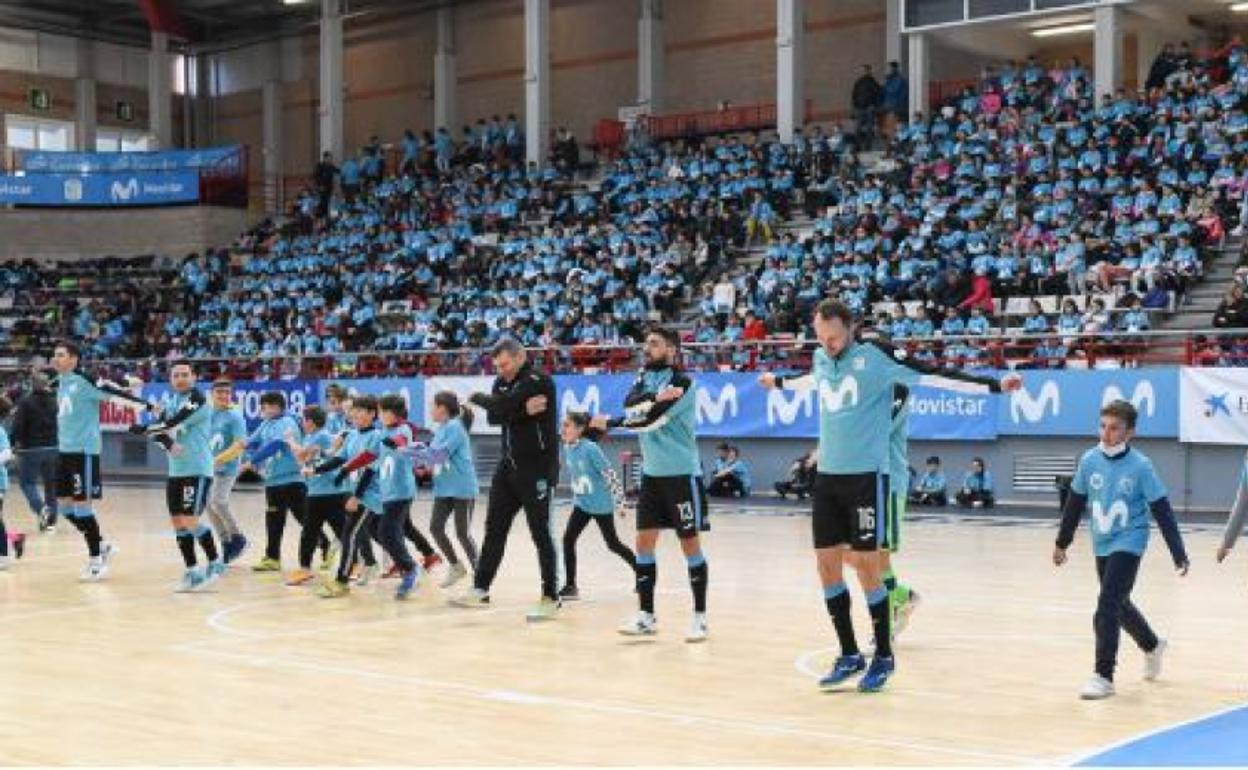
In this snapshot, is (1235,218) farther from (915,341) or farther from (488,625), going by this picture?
(488,625)

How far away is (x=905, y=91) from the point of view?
36.4 metres

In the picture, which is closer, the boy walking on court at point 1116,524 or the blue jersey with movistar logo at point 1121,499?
the boy walking on court at point 1116,524

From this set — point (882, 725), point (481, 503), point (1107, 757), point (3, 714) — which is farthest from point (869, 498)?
point (481, 503)

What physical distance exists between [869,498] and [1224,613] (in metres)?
4.99

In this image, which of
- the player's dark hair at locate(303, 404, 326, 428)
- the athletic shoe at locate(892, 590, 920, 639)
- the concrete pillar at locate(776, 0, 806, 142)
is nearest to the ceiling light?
the concrete pillar at locate(776, 0, 806, 142)

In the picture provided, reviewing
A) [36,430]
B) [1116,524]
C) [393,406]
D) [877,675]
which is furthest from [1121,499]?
[36,430]

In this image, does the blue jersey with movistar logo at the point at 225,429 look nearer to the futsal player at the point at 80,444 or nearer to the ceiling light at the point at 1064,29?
the futsal player at the point at 80,444

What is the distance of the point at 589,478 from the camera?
13.7m

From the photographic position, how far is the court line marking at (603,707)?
7.71 meters

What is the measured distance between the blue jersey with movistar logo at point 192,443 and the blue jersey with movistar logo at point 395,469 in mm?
1805

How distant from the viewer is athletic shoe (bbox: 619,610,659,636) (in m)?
11.7

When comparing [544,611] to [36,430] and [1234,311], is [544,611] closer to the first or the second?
[36,430]

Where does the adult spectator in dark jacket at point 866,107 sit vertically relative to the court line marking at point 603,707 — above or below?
above

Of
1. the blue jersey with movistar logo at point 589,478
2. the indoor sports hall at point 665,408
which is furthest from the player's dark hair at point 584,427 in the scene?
the blue jersey with movistar logo at point 589,478
